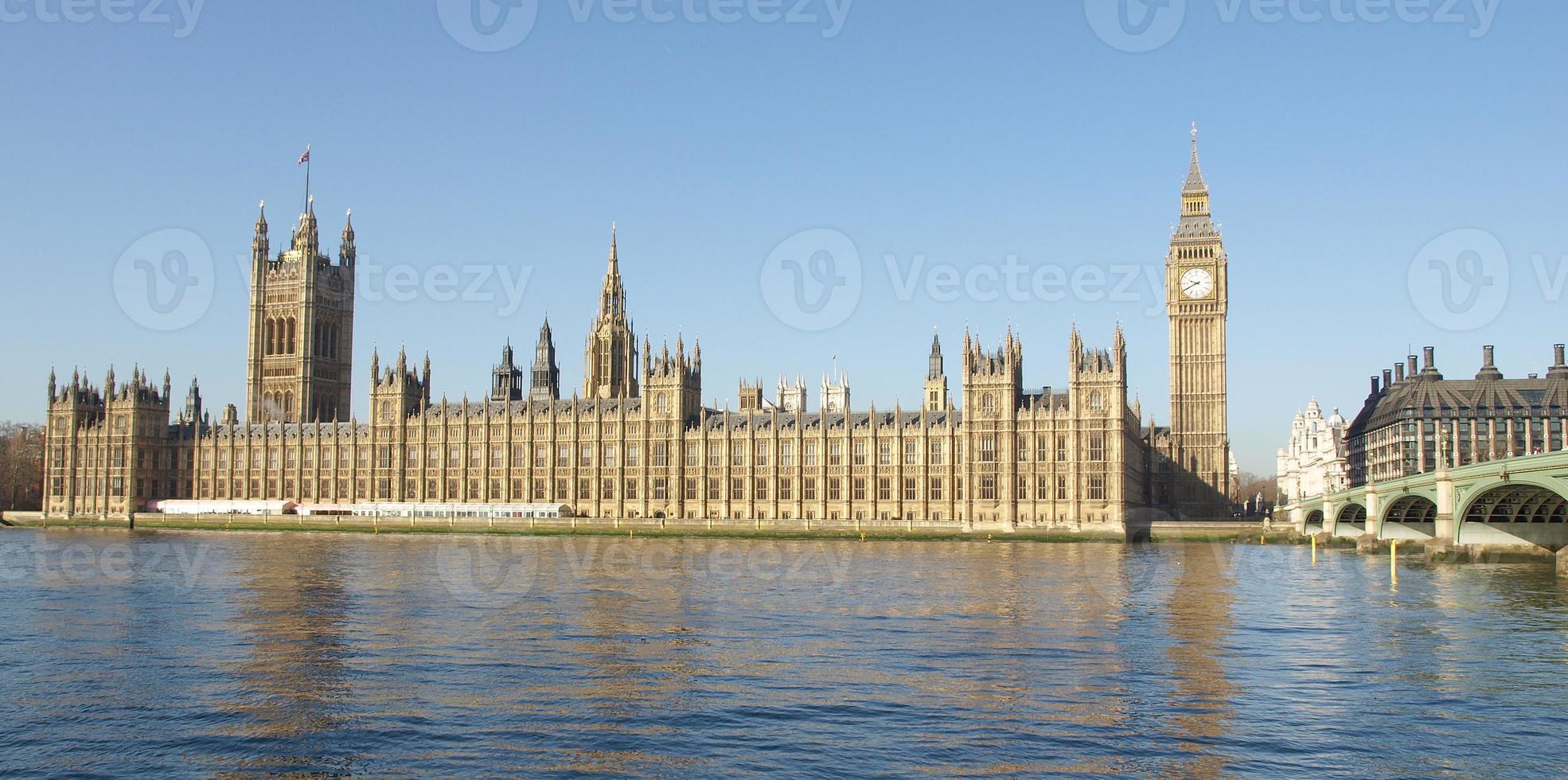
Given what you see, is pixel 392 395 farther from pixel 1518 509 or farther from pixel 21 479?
pixel 1518 509

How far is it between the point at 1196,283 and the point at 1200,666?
117730mm

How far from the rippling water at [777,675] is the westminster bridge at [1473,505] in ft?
20.5

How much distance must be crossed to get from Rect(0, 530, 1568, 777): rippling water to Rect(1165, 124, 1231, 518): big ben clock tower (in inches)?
2922

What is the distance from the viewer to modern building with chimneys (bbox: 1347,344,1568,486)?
15712cm

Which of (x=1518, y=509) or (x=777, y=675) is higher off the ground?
(x=1518, y=509)

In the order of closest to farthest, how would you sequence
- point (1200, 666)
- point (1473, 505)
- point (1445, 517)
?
point (1200, 666), point (1445, 517), point (1473, 505)

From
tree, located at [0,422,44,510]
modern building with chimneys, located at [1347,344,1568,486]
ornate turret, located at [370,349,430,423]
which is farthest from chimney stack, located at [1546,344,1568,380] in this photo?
tree, located at [0,422,44,510]

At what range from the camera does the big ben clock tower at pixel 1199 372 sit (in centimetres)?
14275

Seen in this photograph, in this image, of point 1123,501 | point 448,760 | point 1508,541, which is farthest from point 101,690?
point 1123,501

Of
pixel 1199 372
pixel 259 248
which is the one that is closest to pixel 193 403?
pixel 259 248

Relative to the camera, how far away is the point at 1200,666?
38.1m

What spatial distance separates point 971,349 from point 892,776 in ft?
325

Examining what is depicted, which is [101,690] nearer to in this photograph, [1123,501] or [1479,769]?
[1479,769]

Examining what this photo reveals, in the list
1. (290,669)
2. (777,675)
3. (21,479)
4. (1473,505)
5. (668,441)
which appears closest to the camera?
(777,675)
